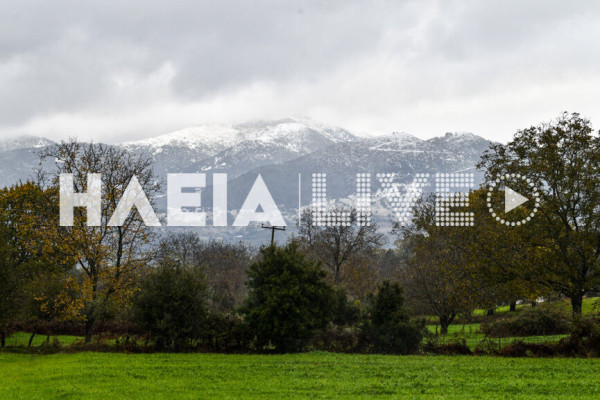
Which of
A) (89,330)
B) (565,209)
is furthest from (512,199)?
(89,330)

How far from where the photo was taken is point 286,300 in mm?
28906

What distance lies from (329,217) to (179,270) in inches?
1332

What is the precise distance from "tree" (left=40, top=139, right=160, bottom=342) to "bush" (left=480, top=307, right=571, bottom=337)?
26785mm

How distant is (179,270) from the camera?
30.4 metres

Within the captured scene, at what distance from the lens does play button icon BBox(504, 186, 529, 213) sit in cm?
3028

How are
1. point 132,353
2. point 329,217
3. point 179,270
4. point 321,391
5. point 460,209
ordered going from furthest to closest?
point 329,217
point 460,209
point 179,270
point 132,353
point 321,391

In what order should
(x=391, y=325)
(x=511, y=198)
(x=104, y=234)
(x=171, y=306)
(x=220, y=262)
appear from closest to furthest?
(x=391, y=325) → (x=171, y=306) → (x=511, y=198) → (x=104, y=234) → (x=220, y=262)

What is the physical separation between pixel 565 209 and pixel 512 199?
3.09 m

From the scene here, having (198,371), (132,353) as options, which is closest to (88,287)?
(132,353)

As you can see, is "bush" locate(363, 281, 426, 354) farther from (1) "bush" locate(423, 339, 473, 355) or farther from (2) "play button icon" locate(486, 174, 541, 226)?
(2) "play button icon" locate(486, 174, 541, 226)

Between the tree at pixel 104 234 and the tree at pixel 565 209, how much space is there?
26.4 meters

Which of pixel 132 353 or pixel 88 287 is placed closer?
pixel 132 353

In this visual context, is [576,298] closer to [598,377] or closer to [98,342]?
[598,377]

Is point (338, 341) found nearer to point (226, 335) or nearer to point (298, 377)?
point (226, 335)
